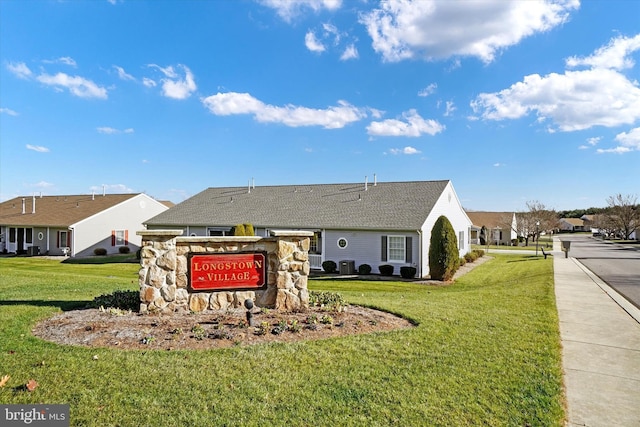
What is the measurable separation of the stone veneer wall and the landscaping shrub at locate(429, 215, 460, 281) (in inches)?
461

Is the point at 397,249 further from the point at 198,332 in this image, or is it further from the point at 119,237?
the point at 119,237

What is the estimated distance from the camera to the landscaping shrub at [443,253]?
60.1 feet

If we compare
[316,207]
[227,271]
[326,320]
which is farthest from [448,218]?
[227,271]

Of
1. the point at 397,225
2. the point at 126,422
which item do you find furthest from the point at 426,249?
the point at 126,422

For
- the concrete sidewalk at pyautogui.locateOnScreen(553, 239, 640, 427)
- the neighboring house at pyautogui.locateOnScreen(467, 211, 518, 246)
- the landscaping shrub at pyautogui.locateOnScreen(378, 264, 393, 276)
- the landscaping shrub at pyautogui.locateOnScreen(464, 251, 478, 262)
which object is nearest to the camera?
the concrete sidewalk at pyautogui.locateOnScreen(553, 239, 640, 427)

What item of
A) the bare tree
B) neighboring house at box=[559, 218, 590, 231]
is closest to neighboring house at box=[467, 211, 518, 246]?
the bare tree

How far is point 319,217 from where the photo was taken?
74.4 ft

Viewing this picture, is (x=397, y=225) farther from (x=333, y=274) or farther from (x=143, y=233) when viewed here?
(x=143, y=233)

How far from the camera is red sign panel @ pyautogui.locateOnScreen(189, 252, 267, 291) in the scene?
25.6 feet

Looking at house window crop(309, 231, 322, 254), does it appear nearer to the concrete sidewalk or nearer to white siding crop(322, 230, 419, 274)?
white siding crop(322, 230, 419, 274)

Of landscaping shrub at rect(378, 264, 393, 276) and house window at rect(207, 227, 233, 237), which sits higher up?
house window at rect(207, 227, 233, 237)

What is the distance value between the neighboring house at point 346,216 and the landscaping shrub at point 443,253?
0.78 m

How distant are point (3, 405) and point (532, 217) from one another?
53093 mm

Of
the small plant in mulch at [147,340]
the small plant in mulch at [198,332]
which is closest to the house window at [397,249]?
the small plant in mulch at [198,332]
